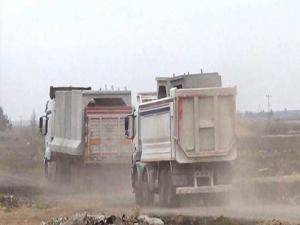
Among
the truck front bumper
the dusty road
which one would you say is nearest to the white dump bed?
the truck front bumper

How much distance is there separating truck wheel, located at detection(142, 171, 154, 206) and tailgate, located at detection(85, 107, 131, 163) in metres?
4.80

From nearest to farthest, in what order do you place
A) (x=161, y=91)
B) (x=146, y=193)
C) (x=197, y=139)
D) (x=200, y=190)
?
(x=197, y=139) < (x=200, y=190) < (x=146, y=193) < (x=161, y=91)

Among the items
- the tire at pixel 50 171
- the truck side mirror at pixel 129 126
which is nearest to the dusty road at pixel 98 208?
the truck side mirror at pixel 129 126

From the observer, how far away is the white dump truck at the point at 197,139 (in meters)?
19.1

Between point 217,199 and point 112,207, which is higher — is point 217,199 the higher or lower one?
the higher one

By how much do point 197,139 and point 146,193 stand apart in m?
3.78

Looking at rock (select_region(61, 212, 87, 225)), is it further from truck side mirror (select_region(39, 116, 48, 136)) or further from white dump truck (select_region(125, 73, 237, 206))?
truck side mirror (select_region(39, 116, 48, 136))

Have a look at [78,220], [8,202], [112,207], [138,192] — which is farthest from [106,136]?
[78,220]

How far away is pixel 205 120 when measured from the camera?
19219mm

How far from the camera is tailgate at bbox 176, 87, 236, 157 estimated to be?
62.7 ft

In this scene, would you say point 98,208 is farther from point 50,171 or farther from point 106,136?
point 50,171

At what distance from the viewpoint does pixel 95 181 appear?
27609 millimetres

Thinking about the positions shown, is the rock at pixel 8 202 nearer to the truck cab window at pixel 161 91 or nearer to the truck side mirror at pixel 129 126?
the truck side mirror at pixel 129 126

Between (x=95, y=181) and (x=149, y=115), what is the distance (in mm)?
7144
